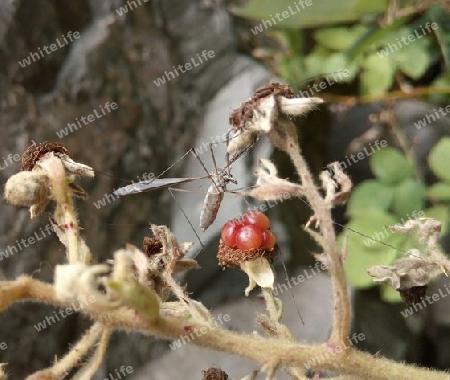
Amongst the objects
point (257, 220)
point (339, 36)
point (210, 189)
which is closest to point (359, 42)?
point (339, 36)

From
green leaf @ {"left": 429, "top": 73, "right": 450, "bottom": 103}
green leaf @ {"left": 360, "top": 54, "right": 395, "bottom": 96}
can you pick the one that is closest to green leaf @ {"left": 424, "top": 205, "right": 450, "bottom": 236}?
green leaf @ {"left": 429, "top": 73, "right": 450, "bottom": 103}

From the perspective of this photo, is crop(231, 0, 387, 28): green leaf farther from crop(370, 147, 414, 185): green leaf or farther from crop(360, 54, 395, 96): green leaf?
crop(370, 147, 414, 185): green leaf

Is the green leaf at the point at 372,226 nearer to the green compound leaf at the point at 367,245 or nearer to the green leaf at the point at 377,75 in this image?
the green compound leaf at the point at 367,245

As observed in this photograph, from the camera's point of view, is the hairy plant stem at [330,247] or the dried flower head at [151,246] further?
the dried flower head at [151,246]

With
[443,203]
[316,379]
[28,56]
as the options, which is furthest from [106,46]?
[316,379]

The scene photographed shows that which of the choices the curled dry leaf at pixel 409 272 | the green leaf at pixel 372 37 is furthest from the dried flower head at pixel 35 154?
the green leaf at pixel 372 37

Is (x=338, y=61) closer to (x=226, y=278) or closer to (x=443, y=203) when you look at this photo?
(x=443, y=203)
